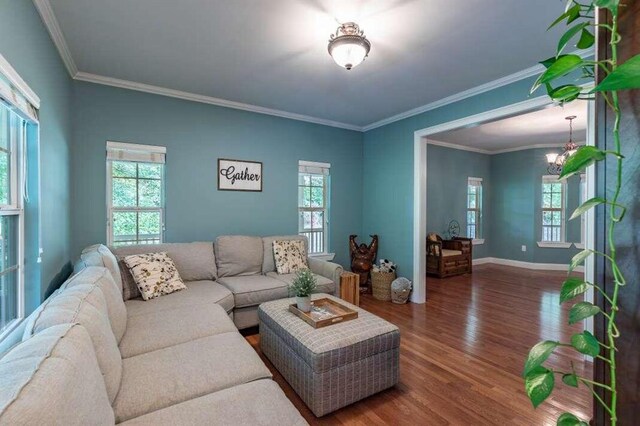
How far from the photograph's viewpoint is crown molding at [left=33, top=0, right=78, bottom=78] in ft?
6.76

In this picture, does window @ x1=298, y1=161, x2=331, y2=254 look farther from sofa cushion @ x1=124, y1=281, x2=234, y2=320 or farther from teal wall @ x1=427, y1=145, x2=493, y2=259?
teal wall @ x1=427, y1=145, x2=493, y2=259

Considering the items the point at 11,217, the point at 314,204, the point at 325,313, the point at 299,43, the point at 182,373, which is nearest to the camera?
the point at 182,373

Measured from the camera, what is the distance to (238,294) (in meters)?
2.98

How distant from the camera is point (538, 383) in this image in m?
0.69

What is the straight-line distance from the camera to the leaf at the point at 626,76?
53 centimetres

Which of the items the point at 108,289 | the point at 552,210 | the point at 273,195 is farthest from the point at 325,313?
the point at 552,210

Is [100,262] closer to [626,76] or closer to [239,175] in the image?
[239,175]

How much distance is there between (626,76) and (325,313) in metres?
2.14

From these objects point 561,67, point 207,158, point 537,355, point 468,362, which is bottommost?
point 468,362

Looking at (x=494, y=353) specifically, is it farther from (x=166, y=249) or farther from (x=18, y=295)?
(x=18, y=295)

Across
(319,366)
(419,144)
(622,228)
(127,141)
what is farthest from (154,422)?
(419,144)

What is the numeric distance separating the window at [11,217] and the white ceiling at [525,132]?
14.1 feet

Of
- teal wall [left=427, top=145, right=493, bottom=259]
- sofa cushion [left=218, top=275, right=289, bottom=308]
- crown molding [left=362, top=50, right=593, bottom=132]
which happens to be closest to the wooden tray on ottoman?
sofa cushion [left=218, top=275, right=289, bottom=308]

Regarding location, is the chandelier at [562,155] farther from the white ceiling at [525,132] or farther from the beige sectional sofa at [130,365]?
the beige sectional sofa at [130,365]
